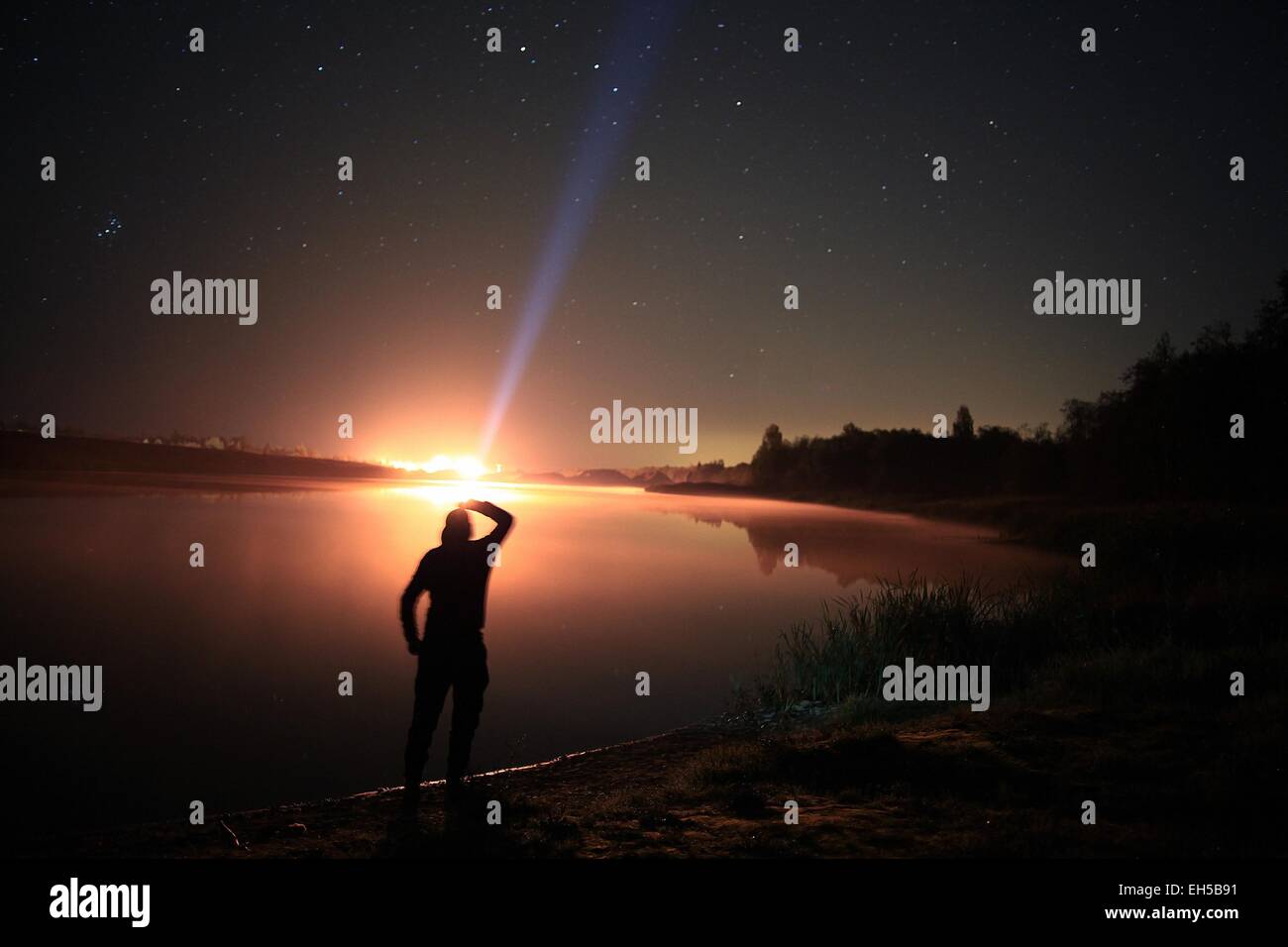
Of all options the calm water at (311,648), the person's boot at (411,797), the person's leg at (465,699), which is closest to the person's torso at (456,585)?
the person's leg at (465,699)

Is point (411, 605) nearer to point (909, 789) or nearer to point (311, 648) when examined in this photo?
point (909, 789)

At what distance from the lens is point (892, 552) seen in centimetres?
4119

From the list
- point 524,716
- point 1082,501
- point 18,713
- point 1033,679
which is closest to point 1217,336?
point 1082,501

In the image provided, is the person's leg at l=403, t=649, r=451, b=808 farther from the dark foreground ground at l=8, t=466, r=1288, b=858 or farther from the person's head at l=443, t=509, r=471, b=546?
the person's head at l=443, t=509, r=471, b=546

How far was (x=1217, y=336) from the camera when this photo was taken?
4194cm

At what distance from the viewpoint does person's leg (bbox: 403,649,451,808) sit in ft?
23.1

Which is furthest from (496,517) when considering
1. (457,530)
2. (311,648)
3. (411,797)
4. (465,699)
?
(311,648)

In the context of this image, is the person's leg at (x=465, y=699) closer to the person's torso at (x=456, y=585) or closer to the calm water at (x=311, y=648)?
the person's torso at (x=456, y=585)

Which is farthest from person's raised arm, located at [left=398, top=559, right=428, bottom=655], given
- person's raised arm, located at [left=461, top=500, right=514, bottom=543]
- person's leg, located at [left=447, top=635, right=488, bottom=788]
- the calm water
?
the calm water

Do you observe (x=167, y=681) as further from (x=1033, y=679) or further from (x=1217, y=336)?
(x=1217, y=336)

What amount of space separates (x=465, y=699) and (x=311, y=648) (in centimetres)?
1110

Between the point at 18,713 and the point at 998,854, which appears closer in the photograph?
the point at 998,854
